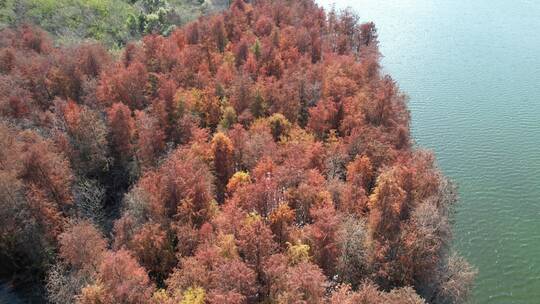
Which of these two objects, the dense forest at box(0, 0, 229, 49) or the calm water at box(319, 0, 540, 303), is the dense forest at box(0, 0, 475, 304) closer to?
the calm water at box(319, 0, 540, 303)

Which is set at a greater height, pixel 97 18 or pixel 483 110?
pixel 483 110

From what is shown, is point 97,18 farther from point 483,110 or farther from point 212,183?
point 483,110

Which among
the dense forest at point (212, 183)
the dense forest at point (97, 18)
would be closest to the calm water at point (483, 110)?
the dense forest at point (212, 183)

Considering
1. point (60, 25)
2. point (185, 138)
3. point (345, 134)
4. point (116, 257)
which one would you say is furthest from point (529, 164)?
point (60, 25)

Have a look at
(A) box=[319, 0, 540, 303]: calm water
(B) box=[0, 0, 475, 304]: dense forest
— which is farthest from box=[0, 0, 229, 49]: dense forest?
(A) box=[319, 0, 540, 303]: calm water

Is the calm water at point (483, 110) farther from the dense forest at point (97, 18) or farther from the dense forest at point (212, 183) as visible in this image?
the dense forest at point (97, 18)

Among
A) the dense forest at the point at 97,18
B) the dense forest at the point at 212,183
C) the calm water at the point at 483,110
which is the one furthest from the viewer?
the dense forest at the point at 97,18

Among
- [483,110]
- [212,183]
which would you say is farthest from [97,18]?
[483,110]
